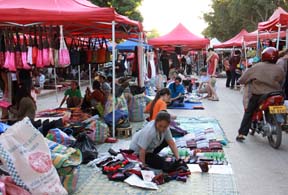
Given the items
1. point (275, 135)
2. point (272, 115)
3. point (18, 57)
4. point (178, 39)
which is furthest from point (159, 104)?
point (178, 39)

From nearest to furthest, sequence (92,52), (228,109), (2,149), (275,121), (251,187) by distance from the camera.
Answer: (2,149), (251,187), (275,121), (92,52), (228,109)

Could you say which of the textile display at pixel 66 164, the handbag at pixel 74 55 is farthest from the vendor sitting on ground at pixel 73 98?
the textile display at pixel 66 164

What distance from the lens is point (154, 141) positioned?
5777mm

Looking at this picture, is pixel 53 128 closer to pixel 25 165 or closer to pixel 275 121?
pixel 25 165

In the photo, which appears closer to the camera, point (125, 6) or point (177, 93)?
point (177, 93)

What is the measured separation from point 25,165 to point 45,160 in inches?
10.4

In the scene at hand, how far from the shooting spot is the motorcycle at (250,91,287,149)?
7.27 m

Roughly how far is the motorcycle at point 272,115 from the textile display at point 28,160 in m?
4.46

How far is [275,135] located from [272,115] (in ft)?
1.24

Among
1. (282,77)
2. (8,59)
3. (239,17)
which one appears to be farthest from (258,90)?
(239,17)

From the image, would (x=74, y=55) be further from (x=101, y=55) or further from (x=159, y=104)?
(x=159, y=104)

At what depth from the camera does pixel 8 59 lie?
24.2 ft

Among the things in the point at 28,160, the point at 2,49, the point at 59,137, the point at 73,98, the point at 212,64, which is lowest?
the point at 73,98

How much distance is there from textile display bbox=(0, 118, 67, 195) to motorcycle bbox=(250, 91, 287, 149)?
4.46 metres
